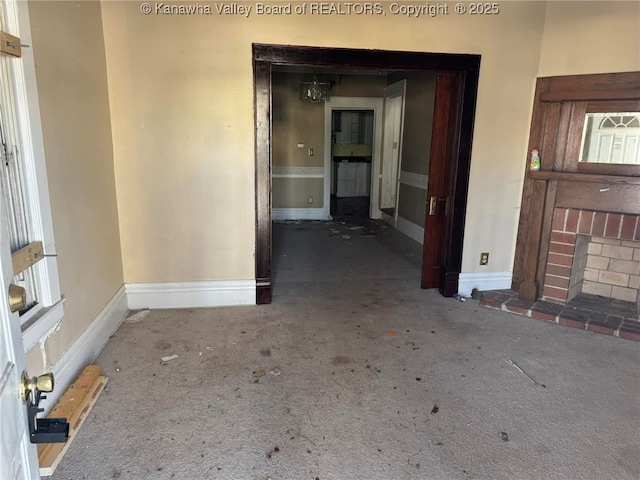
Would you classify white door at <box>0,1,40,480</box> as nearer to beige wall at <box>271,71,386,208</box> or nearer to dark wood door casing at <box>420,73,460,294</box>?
dark wood door casing at <box>420,73,460,294</box>

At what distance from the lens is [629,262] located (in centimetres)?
350

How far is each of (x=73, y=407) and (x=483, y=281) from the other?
10.9 feet

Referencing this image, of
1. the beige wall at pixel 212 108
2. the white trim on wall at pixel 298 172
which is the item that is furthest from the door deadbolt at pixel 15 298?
the white trim on wall at pixel 298 172

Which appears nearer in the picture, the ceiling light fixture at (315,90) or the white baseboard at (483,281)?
the white baseboard at (483,281)

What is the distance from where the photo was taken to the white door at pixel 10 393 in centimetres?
73

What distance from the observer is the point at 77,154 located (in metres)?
2.54

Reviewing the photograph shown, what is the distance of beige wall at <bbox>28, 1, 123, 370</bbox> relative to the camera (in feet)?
7.14

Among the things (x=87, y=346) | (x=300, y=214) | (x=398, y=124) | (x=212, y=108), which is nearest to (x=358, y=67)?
(x=212, y=108)

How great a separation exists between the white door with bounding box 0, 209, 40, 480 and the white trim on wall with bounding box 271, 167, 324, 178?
22.3 ft

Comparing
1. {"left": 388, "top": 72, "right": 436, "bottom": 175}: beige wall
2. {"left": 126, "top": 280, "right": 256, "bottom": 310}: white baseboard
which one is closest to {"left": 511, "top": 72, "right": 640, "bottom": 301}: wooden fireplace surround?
{"left": 388, "top": 72, "right": 436, "bottom": 175}: beige wall

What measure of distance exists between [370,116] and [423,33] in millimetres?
7728

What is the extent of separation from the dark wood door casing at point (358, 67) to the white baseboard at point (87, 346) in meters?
1.08

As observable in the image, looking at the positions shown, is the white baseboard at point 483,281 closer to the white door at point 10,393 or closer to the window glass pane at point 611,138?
the window glass pane at point 611,138

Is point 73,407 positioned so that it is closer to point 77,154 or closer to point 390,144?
point 77,154
